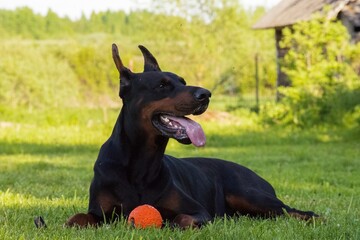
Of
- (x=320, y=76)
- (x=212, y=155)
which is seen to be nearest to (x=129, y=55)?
(x=320, y=76)

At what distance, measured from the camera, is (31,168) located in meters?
11.5

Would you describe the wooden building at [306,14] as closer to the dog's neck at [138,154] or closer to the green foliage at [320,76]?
the green foliage at [320,76]

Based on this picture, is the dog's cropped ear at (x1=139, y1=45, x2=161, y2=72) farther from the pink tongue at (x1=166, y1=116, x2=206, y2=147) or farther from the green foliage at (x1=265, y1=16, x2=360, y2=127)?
the green foliage at (x1=265, y1=16, x2=360, y2=127)

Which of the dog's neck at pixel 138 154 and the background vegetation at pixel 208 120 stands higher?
the dog's neck at pixel 138 154

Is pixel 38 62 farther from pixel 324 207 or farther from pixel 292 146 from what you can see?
pixel 324 207

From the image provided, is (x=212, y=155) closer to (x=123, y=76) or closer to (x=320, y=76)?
(x=320, y=76)

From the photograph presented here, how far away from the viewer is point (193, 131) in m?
5.02

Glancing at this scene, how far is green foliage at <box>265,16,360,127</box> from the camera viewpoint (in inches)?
736

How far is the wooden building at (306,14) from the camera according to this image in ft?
76.7

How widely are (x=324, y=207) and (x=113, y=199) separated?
2.50 m

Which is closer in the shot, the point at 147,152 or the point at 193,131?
the point at 193,131

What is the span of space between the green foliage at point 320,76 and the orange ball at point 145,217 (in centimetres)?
1377

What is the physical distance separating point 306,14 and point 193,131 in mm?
20192

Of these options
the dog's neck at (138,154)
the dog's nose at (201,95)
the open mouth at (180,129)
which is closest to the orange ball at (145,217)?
the dog's neck at (138,154)
